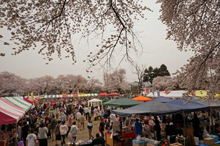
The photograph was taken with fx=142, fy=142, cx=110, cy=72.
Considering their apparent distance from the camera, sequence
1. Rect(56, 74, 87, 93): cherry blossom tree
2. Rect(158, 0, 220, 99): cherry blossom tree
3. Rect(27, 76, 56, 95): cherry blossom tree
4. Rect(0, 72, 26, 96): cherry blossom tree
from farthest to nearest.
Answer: Rect(56, 74, 87, 93): cherry blossom tree < Rect(27, 76, 56, 95): cherry blossom tree < Rect(0, 72, 26, 96): cherry blossom tree < Rect(158, 0, 220, 99): cherry blossom tree

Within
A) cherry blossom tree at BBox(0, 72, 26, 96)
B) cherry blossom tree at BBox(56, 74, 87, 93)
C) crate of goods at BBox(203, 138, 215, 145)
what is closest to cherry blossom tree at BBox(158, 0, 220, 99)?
crate of goods at BBox(203, 138, 215, 145)

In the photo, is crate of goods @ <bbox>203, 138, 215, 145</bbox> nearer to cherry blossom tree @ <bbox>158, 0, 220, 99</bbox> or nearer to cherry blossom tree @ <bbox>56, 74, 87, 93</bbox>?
cherry blossom tree @ <bbox>158, 0, 220, 99</bbox>

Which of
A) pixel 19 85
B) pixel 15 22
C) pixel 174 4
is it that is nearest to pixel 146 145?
pixel 174 4

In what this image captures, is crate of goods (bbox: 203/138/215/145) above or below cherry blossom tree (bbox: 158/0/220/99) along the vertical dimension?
below

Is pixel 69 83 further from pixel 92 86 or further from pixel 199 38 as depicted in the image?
pixel 199 38

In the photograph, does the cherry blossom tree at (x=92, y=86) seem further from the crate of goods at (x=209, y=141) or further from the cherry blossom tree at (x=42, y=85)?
the crate of goods at (x=209, y=141)

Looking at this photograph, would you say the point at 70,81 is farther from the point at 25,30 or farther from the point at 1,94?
the point at 25,30

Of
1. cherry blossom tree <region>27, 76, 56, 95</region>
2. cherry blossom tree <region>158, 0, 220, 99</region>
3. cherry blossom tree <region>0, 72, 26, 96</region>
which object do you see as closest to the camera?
cherry blossom tree <region>158, 0, 220, 99</region>

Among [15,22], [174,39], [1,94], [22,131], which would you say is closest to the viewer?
[15,22]

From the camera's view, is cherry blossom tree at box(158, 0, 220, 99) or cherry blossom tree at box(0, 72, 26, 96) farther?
cherry blossom tree at box(0, 72, 26, 96)

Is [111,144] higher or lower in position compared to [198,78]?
lower

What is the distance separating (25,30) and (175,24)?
568cm

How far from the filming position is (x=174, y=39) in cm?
659

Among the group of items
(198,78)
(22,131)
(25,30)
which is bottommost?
(22,131)
